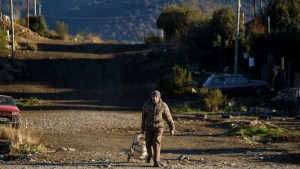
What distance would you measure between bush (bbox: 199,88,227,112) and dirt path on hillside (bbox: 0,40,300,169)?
3682mm

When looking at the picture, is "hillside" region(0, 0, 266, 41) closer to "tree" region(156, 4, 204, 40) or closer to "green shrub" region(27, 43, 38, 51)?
"tree" region(156, 4, 204, 40)

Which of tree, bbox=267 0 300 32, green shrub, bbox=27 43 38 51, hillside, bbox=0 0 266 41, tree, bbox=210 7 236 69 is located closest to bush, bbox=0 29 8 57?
green shrub, bbox=27 43 38 51

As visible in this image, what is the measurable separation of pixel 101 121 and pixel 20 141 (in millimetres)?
11026

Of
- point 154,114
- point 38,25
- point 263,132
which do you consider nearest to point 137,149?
point 154,114

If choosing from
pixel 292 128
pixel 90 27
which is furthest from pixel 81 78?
pixel 90 27

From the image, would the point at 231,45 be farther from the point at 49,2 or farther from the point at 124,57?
the point at 49,2

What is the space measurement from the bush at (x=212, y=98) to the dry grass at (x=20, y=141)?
16083mm

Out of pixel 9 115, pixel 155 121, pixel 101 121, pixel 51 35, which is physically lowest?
pixel 101 121

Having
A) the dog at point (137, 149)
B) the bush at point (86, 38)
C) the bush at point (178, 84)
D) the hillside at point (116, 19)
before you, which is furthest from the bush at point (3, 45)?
the hillside at point (116, 19)

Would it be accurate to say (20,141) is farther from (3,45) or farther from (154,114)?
(3,45)

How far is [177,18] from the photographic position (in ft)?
235

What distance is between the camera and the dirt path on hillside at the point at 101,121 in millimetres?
19859

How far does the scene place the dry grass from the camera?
845 inches

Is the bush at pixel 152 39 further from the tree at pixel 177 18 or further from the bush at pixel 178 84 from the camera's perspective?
the bush at pixel 178 84
